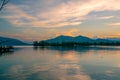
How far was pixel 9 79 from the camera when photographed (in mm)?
17625

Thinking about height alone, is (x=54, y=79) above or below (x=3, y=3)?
below

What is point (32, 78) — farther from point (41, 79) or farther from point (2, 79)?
point (2, 79)

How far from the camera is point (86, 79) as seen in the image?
18.3 meters

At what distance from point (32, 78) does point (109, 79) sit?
7017mm

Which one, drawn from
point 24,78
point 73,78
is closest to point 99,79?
point 73,78

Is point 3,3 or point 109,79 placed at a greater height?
point 3,3

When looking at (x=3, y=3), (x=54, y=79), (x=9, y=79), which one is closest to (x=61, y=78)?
(x=54, y=79)

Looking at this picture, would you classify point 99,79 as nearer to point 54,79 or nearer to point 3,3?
point 54,79

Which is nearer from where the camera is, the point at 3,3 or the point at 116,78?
the point at 3,3

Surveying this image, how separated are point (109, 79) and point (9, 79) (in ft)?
29.3

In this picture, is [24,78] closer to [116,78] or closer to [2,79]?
[2,79]

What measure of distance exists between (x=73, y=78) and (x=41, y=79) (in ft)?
9.83

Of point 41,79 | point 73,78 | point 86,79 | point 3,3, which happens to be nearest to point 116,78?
point 86,79

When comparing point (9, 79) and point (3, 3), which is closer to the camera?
point (3, 3)
